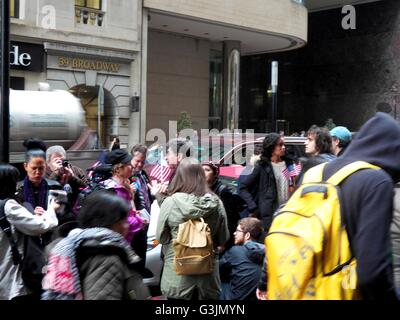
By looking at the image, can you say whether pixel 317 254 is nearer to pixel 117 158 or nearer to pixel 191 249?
pixel 191 249

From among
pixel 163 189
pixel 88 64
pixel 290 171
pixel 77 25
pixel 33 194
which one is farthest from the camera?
pixel 88 64

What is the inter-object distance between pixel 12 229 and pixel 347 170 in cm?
238

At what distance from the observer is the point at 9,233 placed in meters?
3.73

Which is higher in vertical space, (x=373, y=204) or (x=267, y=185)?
(x=373, y=204)

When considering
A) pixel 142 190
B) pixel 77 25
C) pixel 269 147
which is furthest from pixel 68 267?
pixel 77 25

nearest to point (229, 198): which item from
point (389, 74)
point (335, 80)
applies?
point (389, 74)

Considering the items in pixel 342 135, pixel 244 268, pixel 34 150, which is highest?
pixel 342 135

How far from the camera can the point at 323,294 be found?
224cm

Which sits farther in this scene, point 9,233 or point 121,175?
point 121,175

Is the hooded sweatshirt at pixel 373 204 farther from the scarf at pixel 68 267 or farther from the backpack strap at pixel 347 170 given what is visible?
the scarf at pixel 68 267

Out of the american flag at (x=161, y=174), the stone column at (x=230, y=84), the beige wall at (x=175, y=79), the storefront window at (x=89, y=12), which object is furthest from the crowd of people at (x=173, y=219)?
the stone column at (x=230, y=84)

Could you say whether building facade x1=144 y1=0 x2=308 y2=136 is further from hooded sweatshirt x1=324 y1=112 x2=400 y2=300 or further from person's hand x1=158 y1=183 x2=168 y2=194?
hooded sweatshirt x1=324 y1=112 x2=400 y2=300

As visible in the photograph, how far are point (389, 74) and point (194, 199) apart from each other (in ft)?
117

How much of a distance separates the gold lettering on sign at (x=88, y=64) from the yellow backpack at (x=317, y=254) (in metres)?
19.3
